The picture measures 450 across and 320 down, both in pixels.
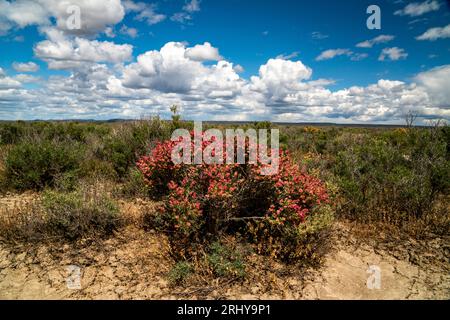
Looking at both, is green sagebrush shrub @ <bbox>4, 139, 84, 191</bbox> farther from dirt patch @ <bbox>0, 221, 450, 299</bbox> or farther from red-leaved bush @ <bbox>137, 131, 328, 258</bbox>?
red-leaved bush @ <bbox>137, 131, 328, 258</bbox>

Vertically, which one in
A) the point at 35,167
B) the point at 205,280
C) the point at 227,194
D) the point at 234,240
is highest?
the point at 35,167

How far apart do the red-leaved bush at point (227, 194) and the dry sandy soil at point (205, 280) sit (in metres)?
0.65

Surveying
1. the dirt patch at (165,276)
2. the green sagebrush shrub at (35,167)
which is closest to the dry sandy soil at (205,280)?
the dirt patch at (165,276)

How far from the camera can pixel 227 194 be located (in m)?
3.96

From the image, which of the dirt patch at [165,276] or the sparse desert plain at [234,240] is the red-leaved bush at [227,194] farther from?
the dirt patch at [165,276]

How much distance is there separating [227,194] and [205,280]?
1181mm

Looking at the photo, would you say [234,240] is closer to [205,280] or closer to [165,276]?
[205,280]

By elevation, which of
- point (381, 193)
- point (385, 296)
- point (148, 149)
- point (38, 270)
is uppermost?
point (148, 149)

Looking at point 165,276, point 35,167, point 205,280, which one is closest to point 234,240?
point 205,280

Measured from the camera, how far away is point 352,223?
5367mm

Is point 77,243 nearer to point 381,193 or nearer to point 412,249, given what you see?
point 412,249

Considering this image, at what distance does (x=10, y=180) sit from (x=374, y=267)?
7.78 metres

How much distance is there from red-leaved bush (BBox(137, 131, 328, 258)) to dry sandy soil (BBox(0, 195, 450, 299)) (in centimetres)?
65
